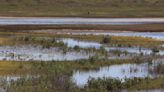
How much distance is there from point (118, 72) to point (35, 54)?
31.4 feet

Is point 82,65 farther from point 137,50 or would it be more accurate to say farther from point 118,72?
point 137,50

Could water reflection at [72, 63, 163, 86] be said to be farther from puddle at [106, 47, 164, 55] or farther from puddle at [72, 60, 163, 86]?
puddle at [106, 47, 164, 55]

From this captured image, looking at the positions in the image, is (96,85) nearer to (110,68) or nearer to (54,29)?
(110,68)

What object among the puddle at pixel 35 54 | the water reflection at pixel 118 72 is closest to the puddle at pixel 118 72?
the water reflection at pixel 118 72

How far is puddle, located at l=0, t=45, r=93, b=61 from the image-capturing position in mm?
34781

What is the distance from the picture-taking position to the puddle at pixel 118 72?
2743 centimetres

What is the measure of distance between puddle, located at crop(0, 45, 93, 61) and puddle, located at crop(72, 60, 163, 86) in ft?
14.7

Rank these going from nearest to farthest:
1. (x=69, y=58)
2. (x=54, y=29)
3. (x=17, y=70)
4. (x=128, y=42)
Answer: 1. (x=17, y=70)
2. (x=69, y=58)
3. (x=128, y=42)
4. (x=54, y=29)

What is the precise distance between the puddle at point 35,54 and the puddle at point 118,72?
14.7 feet

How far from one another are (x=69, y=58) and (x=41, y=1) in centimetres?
11697

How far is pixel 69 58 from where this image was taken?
116 feet

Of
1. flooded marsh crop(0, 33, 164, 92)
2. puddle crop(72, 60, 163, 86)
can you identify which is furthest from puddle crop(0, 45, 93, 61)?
puddle crop(72, 60, 163, 86)

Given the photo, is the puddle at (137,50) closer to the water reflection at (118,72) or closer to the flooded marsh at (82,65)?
the flooded marsh at (82,65)

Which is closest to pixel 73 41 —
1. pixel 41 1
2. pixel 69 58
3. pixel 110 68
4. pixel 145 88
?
pixel 69 58
